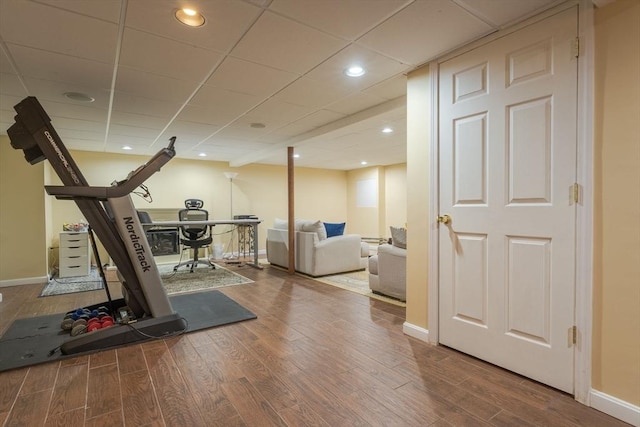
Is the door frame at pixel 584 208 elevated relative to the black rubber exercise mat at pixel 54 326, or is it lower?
elevated

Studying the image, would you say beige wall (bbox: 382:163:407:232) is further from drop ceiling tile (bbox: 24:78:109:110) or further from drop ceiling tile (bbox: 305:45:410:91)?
→ drop ceiling tile (bbox: 24:78:109:110)

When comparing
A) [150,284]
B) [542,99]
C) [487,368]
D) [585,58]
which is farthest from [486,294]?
[150,284]

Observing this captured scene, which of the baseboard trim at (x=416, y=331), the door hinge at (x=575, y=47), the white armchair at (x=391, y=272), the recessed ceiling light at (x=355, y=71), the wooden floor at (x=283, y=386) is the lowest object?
the wooden floor at (x=283, y=386)

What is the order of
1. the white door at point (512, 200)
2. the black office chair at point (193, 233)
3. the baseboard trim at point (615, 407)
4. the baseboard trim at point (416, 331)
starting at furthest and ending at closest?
the black office chair at point (193, 233) < the baseboard trim at point (416, 331) < the white door at point (512, 200) < the baseboard trim at point (615, 407)

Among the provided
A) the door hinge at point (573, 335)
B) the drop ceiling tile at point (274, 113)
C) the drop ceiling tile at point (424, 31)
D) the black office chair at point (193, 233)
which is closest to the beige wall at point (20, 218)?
the black office chair at point (193, 233)

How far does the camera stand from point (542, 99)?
181cm

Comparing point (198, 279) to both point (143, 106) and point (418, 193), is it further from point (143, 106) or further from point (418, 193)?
point (418, 193)

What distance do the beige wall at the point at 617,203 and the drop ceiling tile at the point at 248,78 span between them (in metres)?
2.03

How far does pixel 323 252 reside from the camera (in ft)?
15.8

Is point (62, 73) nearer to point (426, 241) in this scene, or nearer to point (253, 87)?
point (253, 87)

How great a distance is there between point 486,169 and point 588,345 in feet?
3.69

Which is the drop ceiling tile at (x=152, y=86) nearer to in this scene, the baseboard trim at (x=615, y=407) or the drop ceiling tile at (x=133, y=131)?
the drop ceiling tile at (x=133, y=131)

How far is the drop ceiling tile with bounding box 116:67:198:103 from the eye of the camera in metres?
2.62

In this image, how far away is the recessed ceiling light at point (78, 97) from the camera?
3023 millimetres
